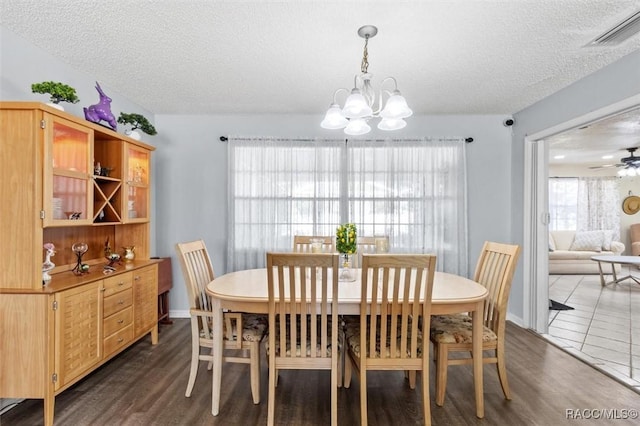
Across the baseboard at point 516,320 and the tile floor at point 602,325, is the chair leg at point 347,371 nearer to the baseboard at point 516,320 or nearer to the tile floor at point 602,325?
the tile floor at point 602,325

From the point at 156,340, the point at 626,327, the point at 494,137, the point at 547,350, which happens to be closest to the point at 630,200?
the point at 626,327

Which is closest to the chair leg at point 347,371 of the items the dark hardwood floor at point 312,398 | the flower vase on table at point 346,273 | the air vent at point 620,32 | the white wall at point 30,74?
the dark hardwood floor at point 312,398

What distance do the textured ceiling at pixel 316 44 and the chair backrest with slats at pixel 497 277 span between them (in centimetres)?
145

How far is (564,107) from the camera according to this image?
3.07 m

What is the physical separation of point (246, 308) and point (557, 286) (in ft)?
18.9

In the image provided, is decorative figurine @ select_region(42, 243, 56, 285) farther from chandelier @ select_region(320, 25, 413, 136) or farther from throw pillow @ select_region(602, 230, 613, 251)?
throw pillow @ select_region(602, 230, 613, 251)

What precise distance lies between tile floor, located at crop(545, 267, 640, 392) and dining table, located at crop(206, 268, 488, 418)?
4.58 feet

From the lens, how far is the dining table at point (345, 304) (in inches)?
74.9

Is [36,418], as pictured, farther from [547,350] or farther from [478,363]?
[547,350]

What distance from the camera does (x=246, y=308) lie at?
1.94 meters

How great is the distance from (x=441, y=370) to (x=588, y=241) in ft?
21.8

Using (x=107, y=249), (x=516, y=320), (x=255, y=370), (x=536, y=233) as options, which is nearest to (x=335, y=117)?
(x=255, y=370)

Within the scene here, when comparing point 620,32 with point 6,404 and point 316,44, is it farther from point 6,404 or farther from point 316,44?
point 6,404

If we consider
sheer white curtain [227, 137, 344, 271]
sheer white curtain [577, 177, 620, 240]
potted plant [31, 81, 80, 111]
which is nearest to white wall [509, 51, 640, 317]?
sheer white curtain [227, 137, 344, 271]
